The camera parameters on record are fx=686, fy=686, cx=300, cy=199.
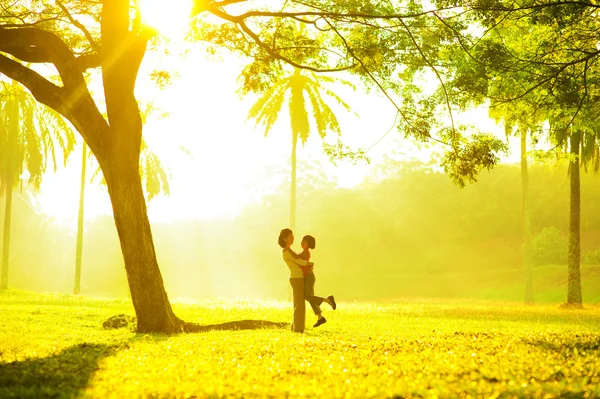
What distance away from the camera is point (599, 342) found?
1272 centimetres

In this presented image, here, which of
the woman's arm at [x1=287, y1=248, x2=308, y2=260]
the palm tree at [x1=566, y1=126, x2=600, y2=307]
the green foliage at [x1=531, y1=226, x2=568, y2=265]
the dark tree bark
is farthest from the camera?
the green foliage at [x1=531, y1=226, x2=568, y2=265]

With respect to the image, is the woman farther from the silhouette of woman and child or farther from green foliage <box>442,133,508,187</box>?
green foliage <box>442,133,508,187</box>

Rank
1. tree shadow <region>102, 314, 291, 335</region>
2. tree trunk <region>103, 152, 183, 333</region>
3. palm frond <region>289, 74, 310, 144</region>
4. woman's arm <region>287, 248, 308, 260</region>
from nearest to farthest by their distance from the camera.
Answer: woman's arm <region>287, 248, 308, 260</region>, tree trunk <region>103, 152, 183, 333</region>, tree shadow <region>102, 314, 291, 335</region>, palm frond <region>289, 74, 310, 144</region>

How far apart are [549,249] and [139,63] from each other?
4459 cm

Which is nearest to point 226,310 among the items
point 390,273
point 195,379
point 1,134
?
point 195,379

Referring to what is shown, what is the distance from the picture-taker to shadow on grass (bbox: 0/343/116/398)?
26.4 ft

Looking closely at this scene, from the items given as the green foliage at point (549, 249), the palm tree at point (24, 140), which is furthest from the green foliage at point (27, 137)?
the green foliage at point (549, 249)

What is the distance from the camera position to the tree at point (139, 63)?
15156 millimetres

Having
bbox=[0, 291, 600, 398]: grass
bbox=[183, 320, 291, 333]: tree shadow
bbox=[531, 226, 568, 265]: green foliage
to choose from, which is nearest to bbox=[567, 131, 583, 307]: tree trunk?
bbox=[0, 291, 600, 398]: grass

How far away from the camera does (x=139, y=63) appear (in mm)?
16344

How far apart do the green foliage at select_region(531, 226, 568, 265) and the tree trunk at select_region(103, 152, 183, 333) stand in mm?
43245

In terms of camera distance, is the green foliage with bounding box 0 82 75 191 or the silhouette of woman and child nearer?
the silhouette of woman and child

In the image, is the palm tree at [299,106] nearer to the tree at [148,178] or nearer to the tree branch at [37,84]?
the tree at [148,178]

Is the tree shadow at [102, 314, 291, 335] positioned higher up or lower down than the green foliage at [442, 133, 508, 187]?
lower down
